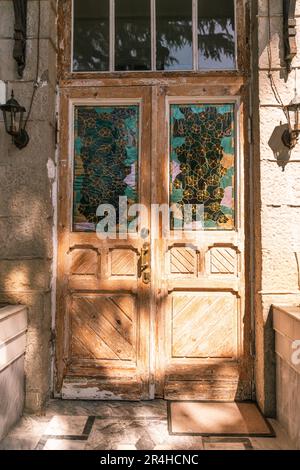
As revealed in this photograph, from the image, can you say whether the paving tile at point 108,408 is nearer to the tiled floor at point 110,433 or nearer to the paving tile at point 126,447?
the tiled floor at point 110,433

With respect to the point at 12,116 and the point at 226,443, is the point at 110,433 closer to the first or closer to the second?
the point at 226,443

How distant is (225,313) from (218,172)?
1154mm

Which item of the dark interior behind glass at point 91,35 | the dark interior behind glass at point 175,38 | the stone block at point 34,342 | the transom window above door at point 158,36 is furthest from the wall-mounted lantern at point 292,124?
the stone block at point 34,342

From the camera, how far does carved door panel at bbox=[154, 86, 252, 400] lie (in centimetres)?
312

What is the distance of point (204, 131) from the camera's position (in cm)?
323

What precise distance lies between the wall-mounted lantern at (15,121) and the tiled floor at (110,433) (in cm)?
205

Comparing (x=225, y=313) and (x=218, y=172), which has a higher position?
(x=218, y=172)

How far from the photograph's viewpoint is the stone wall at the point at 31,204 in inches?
116

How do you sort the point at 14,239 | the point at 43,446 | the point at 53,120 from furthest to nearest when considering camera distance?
the point at 53,120
the point at 14,239
the point at 43,446

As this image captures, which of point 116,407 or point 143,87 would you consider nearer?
point 116,407

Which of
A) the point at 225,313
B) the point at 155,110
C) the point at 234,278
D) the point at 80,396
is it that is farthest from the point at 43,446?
the point at 155,110

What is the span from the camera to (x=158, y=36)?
3.25 m

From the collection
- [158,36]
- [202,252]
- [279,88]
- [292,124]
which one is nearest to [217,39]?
[158,36]

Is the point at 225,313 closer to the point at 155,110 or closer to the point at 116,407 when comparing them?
the point at 116,407
